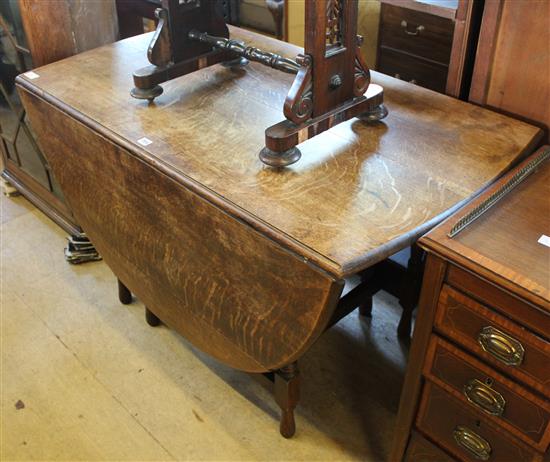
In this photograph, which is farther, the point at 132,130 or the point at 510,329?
the point at 132,130

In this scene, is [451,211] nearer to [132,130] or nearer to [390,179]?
[390,179]

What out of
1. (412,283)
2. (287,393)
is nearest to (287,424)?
(287,393)

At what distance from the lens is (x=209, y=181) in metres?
1.25

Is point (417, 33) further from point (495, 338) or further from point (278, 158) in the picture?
A: point (495, 338)

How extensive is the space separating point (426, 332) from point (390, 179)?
31cm

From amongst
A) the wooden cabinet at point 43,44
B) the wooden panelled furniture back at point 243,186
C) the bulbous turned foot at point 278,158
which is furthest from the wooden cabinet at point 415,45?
the bulbous turned foot at point 278,158

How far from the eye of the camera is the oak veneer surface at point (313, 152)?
1126mm

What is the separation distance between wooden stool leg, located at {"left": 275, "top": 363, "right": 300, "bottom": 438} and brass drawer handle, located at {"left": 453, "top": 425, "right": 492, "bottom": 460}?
0.41 meters

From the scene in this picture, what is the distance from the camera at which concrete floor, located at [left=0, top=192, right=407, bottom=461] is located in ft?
5.41

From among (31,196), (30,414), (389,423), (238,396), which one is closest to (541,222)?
(389,423)

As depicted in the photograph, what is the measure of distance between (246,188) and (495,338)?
0.54m

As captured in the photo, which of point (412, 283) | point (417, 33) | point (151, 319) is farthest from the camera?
point (417, 33)

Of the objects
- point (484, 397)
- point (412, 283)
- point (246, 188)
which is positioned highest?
point (246, 188)

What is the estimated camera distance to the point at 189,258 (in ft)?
4.57
